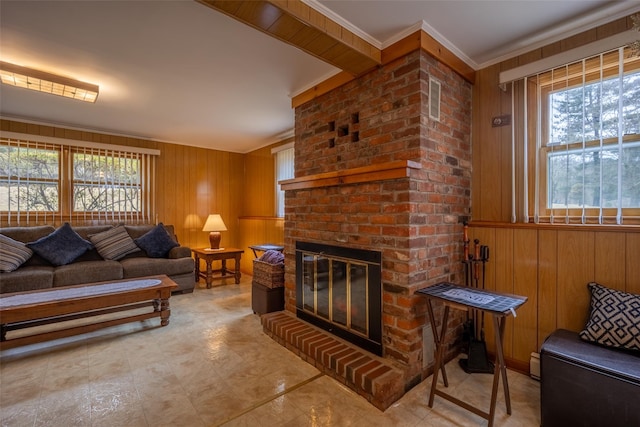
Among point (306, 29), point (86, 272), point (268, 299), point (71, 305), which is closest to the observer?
point (306, 29)

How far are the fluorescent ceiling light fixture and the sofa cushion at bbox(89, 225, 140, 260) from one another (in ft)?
6.41

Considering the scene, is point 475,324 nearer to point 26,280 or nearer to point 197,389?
point 197,389

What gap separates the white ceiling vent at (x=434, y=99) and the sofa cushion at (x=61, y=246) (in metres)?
4.34

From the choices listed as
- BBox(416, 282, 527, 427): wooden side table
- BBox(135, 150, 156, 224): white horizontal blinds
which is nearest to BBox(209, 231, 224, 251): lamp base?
BBox(135, 150, 156, 224): white horizontal blinds

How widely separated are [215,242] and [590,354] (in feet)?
14.8

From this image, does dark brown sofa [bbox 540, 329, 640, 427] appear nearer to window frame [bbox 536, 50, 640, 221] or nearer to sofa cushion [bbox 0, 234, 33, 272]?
window frame [bbox 536, 50, 640, 221]

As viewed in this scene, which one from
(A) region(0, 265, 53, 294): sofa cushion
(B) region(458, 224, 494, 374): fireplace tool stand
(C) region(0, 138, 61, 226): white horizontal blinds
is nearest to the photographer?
(B) region(458, 224, 494, 374): fireplace tool stand

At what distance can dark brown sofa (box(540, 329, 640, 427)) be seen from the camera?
1324 millimetres

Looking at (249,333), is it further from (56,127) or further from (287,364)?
(56,127)

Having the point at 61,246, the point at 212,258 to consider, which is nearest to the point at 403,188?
the point at 212,258

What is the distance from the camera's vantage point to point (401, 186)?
1.95 meters

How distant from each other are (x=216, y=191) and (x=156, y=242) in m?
1.51

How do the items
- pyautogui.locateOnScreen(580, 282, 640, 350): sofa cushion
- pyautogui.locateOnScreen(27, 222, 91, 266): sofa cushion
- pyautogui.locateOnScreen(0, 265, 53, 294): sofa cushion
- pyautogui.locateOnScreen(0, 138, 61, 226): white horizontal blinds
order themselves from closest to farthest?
1. pyautogui.locateOnScreen(580, 282, 640, 350): sofa cushion
2. pyautogui.locateOnScreen(0, 265, 53, 294): sofa cushion
3. pyautogui.locateOnScreen(27, 222, 91, 266): sofa cushion
4. pyautogui.locateOnScreen(0, 138, 61, 226): white horizontal blinds

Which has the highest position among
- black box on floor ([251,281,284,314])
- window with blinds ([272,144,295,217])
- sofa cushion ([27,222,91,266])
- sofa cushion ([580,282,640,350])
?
window with blinds ([272,144,295,217])
